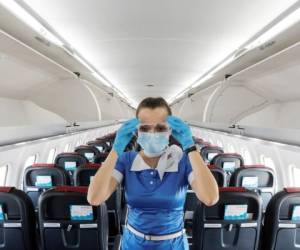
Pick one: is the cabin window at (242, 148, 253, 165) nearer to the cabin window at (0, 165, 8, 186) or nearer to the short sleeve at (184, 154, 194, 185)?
the cabin window at (0, 165, 8, 186)

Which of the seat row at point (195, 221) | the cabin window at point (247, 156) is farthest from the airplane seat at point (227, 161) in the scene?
the cabin window at point (247, 156)

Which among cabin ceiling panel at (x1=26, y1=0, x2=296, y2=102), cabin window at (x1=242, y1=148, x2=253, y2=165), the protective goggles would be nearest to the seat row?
the protective goggles

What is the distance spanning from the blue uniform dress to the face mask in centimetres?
9

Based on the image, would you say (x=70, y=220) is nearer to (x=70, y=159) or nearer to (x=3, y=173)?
(x=70, y=159)

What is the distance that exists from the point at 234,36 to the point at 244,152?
4954 millimetres

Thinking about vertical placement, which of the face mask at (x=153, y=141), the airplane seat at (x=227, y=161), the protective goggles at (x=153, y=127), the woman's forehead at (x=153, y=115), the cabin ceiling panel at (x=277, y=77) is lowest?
the airplane seat at (x=227, y=161)

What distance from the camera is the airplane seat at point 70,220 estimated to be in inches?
114

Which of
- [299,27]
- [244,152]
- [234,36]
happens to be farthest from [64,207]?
[244,152]

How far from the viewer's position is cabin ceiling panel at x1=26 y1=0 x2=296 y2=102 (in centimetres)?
413

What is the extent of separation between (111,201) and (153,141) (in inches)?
84.0

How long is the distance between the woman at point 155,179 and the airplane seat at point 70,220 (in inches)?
18.5

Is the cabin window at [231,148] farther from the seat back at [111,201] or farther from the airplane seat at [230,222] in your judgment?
the airplane seat at [230,222]

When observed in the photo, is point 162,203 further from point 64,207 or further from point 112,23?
point 112,23

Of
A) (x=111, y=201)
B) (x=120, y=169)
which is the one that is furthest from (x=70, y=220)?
(x=111, y=201)
